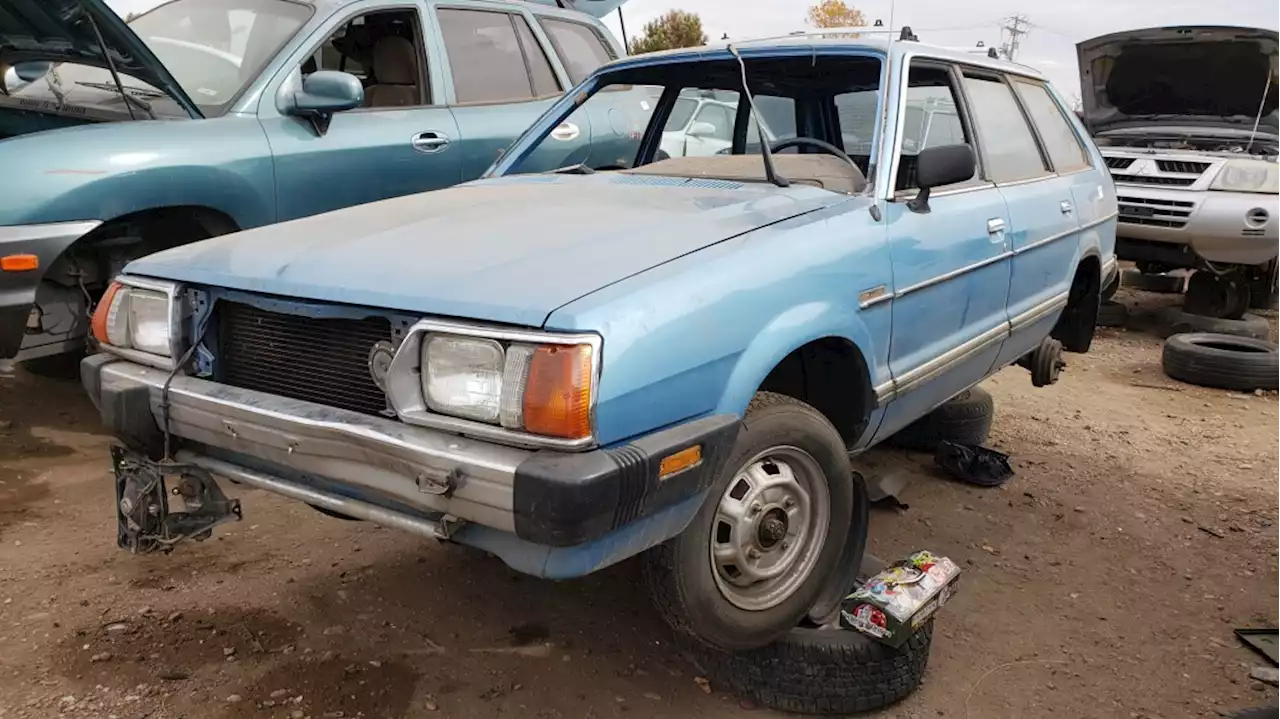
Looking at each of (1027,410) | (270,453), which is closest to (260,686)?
(270,453)

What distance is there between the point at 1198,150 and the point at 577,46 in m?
5.12

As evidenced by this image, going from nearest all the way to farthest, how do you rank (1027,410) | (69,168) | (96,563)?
(96,563) → (69,168) → (1027,410)

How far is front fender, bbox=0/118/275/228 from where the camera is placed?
3.50 metres

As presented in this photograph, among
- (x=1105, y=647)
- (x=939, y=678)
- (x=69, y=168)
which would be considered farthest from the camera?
(x=69, y=168)

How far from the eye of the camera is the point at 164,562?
3.21 meters

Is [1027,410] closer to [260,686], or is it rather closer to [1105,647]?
[1105,647]

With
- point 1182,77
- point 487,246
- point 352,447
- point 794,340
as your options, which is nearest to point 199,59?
point 487,246

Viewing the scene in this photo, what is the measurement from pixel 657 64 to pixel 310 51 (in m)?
1.68

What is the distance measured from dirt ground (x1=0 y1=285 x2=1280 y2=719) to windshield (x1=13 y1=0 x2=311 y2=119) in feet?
4.15

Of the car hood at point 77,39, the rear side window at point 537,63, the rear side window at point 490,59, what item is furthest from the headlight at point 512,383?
the rear side window at point 537,63

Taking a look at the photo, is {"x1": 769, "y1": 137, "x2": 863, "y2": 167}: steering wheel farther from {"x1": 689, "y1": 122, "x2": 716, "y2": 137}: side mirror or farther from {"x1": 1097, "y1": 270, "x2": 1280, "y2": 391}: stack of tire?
{"x1": 1097, "y1": 270, "x2": 1280, "y2": 391}: stack of tire

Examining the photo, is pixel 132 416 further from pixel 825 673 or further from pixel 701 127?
pixel 701 127

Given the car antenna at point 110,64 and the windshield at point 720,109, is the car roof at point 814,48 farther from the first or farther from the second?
the car antenna at point 110,64

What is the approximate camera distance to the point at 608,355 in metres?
1.95
